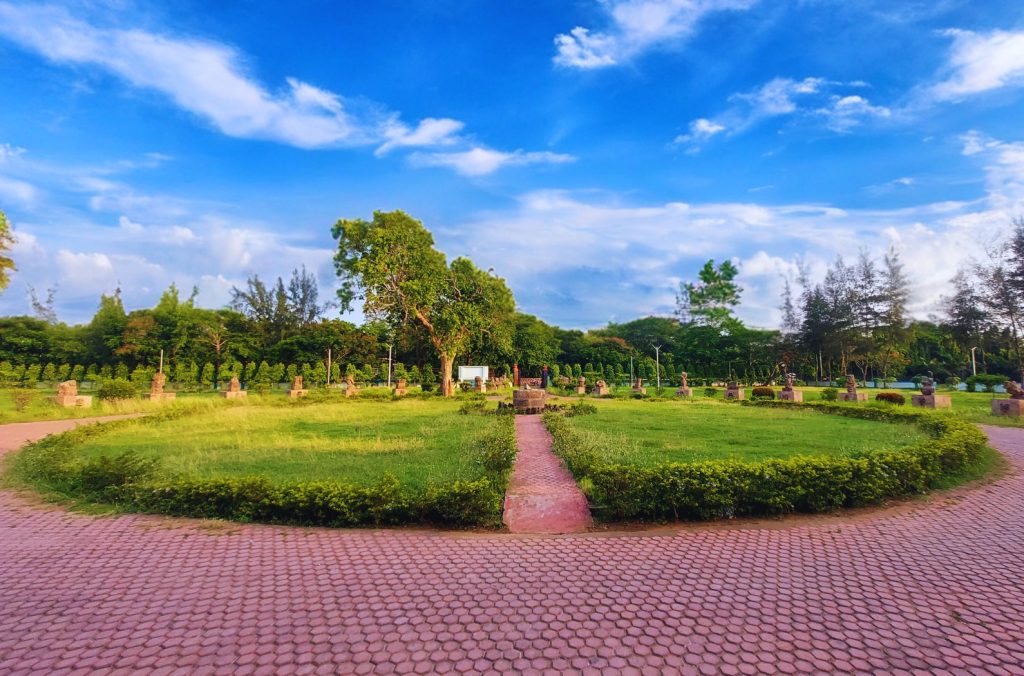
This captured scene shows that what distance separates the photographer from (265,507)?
5418 mm

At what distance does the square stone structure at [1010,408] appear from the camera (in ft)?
46.6

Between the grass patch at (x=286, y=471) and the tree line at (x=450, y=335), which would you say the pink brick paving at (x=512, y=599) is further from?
the tree line at (x=450, y=335)

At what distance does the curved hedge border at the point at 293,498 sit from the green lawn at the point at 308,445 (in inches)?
20.3

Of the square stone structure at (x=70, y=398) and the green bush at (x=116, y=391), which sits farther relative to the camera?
the green bush at (x=116, y=391)

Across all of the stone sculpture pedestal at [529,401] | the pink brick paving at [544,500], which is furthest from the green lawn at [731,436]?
the stone sculpture pedestal at [529,401]

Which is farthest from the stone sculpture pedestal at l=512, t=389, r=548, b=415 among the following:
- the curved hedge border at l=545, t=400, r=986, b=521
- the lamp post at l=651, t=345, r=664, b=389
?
the lamp post at l=651, t=345, r=664, b=389

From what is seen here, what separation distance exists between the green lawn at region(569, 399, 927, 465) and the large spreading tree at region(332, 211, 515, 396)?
13.7 meters

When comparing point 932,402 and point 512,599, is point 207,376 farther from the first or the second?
point 932,402

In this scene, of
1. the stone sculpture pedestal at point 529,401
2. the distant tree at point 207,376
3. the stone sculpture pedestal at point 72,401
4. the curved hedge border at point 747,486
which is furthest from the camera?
the distant tree at point 207,376

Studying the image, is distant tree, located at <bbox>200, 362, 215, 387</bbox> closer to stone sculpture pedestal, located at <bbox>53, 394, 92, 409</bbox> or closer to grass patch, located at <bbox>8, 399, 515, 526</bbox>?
stone sculpture pedestal, located at <bbox>53, 394, 92, 409</bbox>

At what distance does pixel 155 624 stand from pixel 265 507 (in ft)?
7.47

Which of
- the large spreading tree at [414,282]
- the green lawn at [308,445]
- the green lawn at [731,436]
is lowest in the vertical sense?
the green lawn at [308,445]

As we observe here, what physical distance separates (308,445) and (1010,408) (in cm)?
1787

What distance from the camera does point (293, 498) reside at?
5.34 meters
